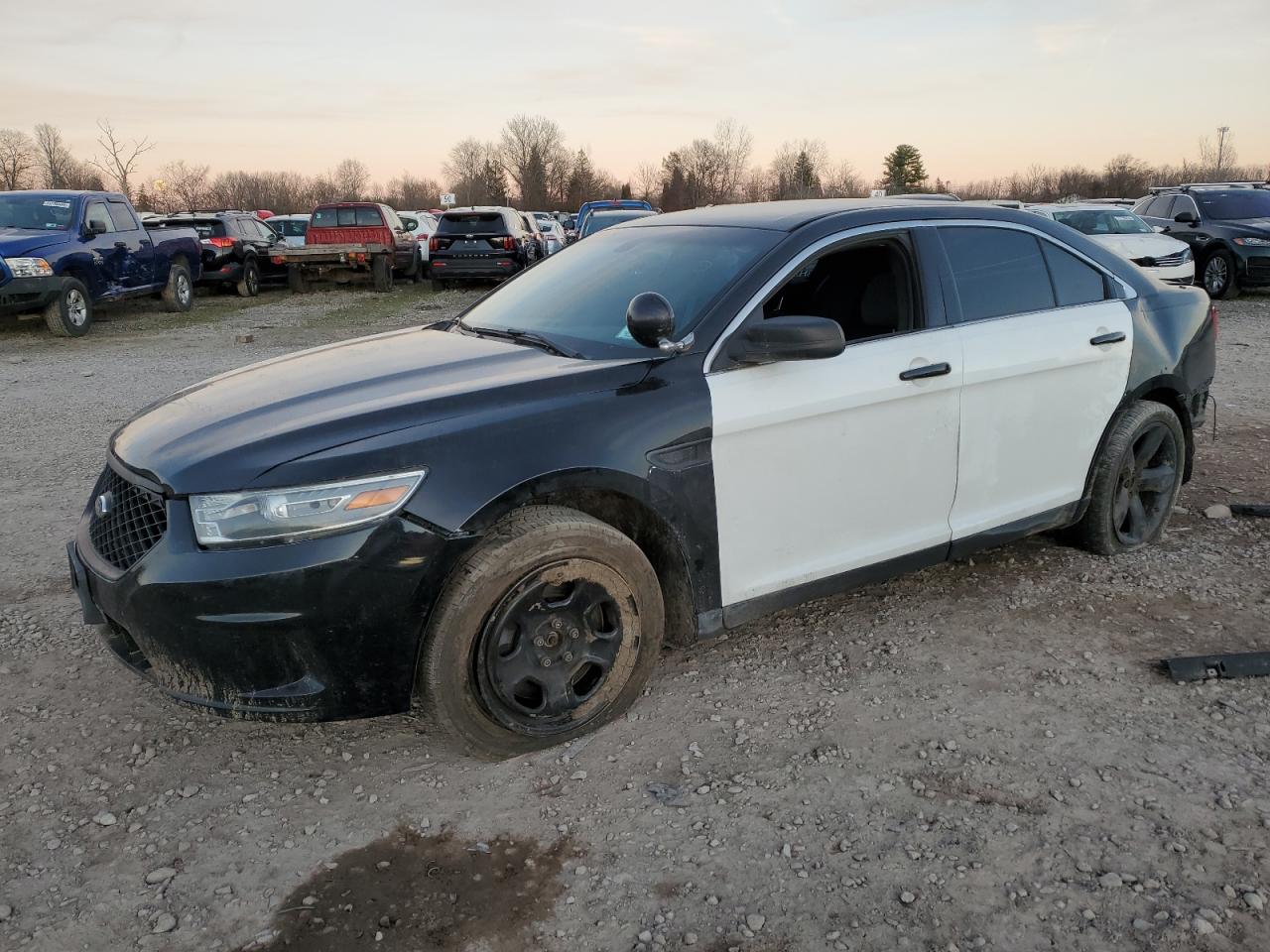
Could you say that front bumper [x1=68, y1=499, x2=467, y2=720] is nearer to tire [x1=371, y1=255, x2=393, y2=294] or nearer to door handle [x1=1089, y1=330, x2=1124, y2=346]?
door handle [x1=1089, y1=330, x2=1124, y2=346]

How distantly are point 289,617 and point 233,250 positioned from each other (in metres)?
18.0

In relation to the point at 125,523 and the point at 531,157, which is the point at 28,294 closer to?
the point at 125,523

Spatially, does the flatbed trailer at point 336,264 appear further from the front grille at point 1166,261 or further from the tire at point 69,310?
the front grille at point 1166,261

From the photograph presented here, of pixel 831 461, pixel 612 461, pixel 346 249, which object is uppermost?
pixel 346 249

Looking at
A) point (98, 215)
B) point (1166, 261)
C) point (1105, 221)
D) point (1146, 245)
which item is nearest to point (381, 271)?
point (98, 215)

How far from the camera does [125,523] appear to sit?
2.97 m

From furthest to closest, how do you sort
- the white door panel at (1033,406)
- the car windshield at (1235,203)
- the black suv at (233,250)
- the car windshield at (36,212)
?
the black suv at (233,250), the car windshield at (1235,203), the car windshield at (36,212), the white door panel at (1033,406)

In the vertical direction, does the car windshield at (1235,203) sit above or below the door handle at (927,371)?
above

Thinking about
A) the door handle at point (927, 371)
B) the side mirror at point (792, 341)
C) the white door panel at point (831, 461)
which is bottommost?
the white door panel at point (831, 461)

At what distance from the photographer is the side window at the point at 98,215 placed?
523 inches

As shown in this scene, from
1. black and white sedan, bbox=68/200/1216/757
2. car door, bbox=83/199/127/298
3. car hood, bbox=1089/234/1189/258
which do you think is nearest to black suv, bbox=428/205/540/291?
car door, bbox=83/199/127/298

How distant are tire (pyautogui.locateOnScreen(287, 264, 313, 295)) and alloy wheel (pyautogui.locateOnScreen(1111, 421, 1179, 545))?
17.6m

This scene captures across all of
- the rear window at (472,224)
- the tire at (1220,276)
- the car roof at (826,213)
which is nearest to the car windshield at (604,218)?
the rear window at (472,224)

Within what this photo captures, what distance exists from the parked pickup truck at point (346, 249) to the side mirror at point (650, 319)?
17.0m
